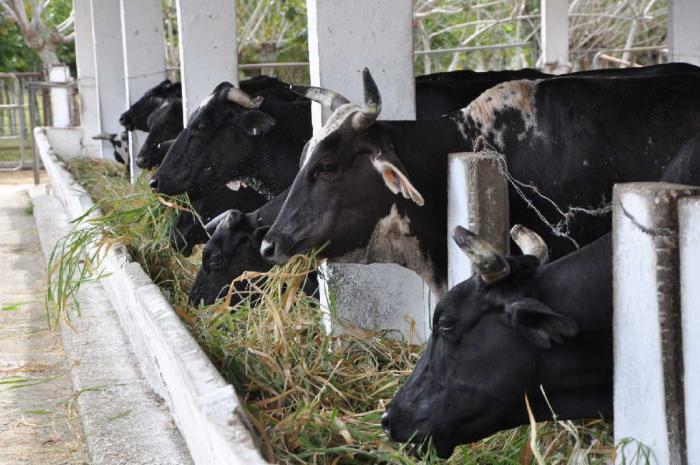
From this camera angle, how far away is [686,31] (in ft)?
31.3

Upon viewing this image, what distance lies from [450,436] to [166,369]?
5.58 ft

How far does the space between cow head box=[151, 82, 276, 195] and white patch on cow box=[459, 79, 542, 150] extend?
99.3 inches

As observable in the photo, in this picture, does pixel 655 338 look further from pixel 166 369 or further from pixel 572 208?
pixel 166 369

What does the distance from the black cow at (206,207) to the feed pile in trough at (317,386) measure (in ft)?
3.91

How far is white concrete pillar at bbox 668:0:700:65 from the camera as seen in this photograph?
951cm

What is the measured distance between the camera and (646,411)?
3.13m

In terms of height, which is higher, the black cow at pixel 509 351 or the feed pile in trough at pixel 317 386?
the black cow at pixel 509 351

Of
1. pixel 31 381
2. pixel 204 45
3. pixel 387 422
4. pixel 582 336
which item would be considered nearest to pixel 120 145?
pixel 204 45

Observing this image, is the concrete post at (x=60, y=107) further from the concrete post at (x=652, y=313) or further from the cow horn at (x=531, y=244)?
the concrete post at (x=652, y=313)

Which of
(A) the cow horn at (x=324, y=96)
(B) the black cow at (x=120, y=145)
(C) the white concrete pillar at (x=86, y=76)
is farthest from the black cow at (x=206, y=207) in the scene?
(C) the white concrete pillar at (x=86, y=76)

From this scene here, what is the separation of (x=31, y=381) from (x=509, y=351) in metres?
4.29

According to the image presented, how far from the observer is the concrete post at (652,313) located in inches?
119

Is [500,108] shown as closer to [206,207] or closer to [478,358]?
[478,358]

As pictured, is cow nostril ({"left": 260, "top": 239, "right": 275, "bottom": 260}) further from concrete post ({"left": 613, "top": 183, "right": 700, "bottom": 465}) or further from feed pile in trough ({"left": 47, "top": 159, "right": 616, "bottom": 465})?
concrete post ({"left": 613, "top": 183, "right": 700, "bottom": 465})
